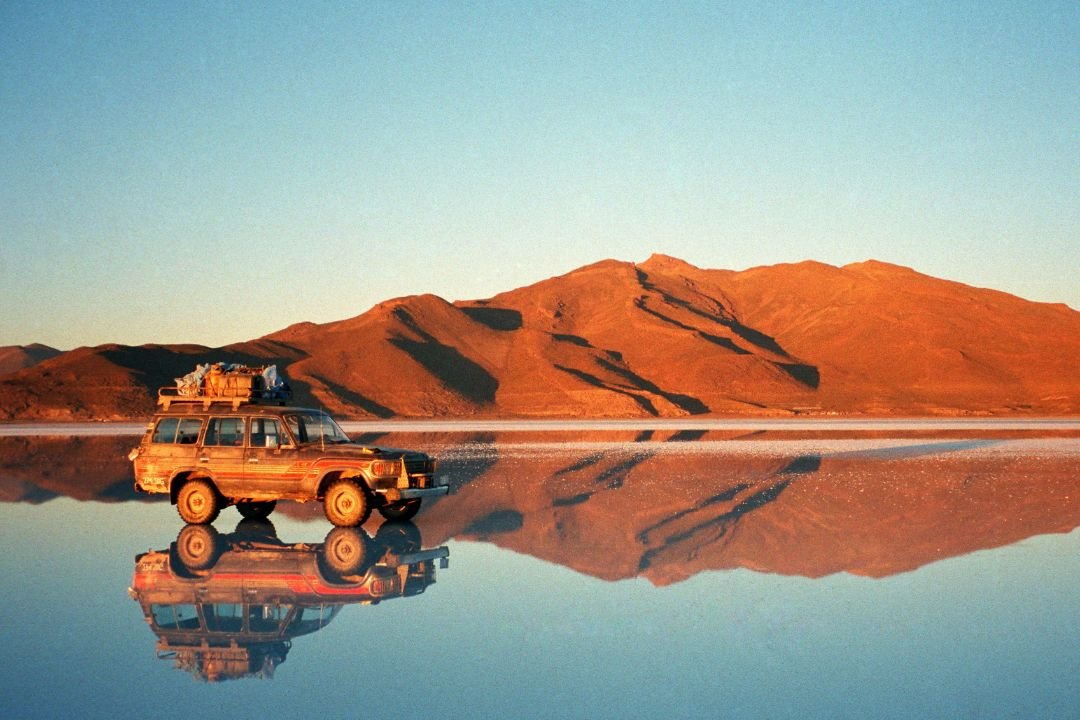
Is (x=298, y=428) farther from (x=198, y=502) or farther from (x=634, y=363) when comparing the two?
(x=634, y=363)

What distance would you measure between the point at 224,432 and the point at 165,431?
132 cm

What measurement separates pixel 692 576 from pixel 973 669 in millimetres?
5192

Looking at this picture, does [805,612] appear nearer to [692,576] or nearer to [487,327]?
[692,576]

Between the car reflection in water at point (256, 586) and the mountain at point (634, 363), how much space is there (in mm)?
109518

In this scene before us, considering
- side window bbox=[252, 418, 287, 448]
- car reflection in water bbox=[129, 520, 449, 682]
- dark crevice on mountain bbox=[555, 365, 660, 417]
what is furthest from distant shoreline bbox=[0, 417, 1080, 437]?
car reflection in water bbox=[129, 520, 449, 682]

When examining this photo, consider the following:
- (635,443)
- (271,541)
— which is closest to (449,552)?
(271,541)

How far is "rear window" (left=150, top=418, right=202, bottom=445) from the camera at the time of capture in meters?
20.9

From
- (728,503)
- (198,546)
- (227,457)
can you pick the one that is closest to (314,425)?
(227,457)

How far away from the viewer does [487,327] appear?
595ft

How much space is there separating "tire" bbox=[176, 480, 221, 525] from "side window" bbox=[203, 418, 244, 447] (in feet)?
2.59

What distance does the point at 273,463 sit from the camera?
65.6 feet

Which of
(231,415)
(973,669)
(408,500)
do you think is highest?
(231,415)

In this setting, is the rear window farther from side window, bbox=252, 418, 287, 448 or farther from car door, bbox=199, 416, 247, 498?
side window, bbox=252, 418, 287, 448

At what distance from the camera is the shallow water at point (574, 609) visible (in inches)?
341
